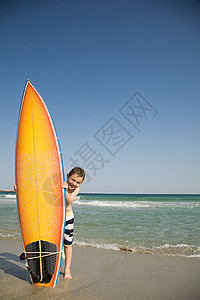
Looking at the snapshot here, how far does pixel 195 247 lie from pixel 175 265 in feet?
4.21

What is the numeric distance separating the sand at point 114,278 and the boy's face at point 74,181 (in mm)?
1159

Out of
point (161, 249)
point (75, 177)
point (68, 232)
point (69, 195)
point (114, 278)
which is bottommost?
point (161, 249)

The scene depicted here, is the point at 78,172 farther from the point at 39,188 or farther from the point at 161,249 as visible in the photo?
the point at 161,249

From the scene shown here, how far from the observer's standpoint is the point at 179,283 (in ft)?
8.75

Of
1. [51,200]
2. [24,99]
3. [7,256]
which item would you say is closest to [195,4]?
[24,99]

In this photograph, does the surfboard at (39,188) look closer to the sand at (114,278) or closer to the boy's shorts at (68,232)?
the boy's shorts at (68,232)

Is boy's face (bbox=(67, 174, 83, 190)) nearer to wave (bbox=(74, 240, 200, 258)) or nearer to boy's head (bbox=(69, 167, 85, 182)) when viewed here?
boy's head (bbox=(69, 167, 85, 182))

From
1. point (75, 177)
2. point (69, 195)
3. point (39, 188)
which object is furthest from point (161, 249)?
point (39, 188)

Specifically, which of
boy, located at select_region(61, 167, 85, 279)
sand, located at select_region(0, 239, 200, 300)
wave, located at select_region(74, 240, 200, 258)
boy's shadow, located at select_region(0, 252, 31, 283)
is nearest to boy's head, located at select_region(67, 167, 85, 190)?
boy, located at select_region(61, 167, 85, 279)

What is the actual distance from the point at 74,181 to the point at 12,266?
1.72 m

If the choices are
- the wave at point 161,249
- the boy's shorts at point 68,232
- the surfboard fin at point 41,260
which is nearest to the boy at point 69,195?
the boy's shorts at point 68,232

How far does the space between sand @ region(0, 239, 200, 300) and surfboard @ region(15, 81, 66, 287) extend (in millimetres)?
249

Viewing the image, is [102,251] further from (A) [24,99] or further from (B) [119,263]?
(A) [24,99]

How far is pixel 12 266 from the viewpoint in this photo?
3.20 meters
